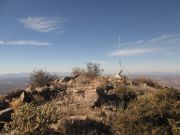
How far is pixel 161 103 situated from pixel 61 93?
931cm

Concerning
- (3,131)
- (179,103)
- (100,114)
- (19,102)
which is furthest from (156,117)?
(19,102)

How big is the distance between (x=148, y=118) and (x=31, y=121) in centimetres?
556

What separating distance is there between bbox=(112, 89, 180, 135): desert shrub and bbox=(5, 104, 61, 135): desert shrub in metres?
3.16

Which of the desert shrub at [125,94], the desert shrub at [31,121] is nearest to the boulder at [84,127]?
the desert shrub at [31,121]

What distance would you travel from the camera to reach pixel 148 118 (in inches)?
521

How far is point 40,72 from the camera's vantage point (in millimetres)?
29484

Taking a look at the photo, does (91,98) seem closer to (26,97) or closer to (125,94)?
(125,94)

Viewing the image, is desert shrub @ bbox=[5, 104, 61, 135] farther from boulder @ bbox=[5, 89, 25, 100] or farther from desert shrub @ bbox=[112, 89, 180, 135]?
boulder @ bbox=[5, 89, 25, 100]

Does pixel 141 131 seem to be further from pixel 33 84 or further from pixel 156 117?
pixel 33 84

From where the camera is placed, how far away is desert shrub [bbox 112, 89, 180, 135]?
12.7 meters

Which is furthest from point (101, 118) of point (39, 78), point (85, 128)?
point (39, 78)

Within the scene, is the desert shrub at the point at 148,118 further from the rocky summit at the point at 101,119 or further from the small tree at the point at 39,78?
the small tree at the point at 39,78

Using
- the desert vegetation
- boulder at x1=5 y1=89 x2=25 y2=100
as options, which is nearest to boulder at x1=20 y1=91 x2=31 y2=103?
boulder at x1=5 y1=89 x2=25 y2=100

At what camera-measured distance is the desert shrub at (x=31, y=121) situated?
1260cm
